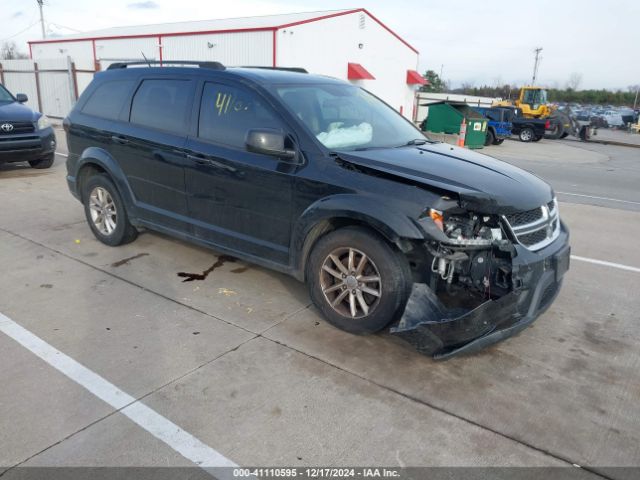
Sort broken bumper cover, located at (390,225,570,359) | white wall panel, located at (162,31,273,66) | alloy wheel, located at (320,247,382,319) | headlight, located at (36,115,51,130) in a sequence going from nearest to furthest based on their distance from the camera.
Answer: broken bumper cover, located at (390,225,570,359) → alloy wheel, located at (320,247,382,319) → headlight, located at (36,115,51,130) → white wall panel, located at (162,31,273,66)

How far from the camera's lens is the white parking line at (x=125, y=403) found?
2.60 meters

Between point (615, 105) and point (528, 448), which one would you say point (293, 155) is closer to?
point (528, 448)

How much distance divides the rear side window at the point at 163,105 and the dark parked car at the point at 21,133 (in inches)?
215

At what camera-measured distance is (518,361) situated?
11.7ft

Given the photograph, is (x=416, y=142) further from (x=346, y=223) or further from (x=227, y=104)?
(x=227, y=104)

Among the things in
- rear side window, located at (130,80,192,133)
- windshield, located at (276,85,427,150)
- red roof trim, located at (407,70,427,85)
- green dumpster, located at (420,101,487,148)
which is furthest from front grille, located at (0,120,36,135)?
red roof trim, located at (407,70,427,85)

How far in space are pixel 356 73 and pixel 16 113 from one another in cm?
2099

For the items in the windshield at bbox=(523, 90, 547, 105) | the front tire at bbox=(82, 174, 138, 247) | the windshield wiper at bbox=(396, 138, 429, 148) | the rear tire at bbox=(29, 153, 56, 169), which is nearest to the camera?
the windshield wiper at bbox=(396, 138, 429, 148)

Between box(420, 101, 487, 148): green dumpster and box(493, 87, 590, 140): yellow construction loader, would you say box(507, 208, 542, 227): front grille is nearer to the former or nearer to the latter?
box(420, 101, 487, 148): green dumpster

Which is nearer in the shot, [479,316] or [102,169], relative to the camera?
[479,316]

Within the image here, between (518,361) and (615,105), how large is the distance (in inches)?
3342

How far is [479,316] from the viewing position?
3.17 m

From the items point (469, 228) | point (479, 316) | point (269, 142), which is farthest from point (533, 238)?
point (269, 142)

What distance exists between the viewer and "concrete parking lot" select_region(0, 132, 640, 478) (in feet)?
8.73
